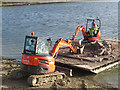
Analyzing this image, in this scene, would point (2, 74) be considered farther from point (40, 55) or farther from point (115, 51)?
point (115, 51)

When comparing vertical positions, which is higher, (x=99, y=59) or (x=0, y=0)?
(x=0, y=0)

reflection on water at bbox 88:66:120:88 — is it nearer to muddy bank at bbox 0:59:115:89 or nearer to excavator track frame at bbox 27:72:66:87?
muddy bank at bbox 0:59:115:89

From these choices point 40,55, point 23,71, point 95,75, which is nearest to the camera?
point 40,55

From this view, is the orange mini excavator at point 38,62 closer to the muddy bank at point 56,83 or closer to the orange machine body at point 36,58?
the orange machine body at point 36,58

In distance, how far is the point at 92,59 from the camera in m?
15.4

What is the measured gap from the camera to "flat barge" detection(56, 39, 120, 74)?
14352 millimetres

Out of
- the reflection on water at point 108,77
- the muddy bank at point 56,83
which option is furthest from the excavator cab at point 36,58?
the reflection on water at point 108,77

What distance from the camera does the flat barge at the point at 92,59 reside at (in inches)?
565

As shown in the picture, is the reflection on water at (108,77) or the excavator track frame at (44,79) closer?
the excavator track frame at (44,79)

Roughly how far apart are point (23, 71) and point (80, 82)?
136 inches

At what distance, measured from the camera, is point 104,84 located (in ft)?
42.6

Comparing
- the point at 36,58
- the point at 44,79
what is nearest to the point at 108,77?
the point at 44,79

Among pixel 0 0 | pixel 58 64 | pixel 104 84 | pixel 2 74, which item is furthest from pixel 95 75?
pixel 0 0

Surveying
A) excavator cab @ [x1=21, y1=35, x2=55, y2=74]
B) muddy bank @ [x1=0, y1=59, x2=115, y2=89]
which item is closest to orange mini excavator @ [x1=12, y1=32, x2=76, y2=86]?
excavator cab @ [x1=21, y1=35, x2=55, y2=74]
